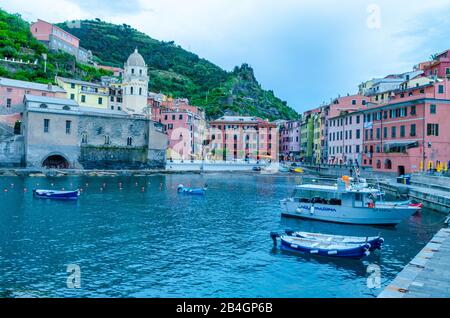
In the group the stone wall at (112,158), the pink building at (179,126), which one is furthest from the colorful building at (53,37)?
the stone wall at (112,158)

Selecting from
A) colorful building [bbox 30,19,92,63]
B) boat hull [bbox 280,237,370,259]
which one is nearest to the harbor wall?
colorful building [bbox 30,19,92,63]

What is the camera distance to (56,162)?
226ft

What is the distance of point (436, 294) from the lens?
10.4m

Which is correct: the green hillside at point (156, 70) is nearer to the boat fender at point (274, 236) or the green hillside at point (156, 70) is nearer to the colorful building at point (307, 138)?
the colorful building at point (307, 138)

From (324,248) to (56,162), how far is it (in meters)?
62.3

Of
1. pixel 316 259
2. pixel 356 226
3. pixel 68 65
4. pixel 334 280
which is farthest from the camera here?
pixel 68 65

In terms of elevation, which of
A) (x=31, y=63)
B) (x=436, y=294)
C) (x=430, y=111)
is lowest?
(x=436, y=294)

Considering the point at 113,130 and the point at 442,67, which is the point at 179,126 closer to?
the point at 113,130

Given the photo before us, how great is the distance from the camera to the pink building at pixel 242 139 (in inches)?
3969

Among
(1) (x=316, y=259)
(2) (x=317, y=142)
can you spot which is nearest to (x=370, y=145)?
(2) (x=317, y=142)

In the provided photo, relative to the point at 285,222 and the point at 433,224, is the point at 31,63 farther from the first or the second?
the point at 433,224

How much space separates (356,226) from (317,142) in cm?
6573

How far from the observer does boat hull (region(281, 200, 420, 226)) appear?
2609 cm

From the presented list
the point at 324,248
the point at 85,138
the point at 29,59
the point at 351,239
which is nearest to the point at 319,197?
the point at 351,239
